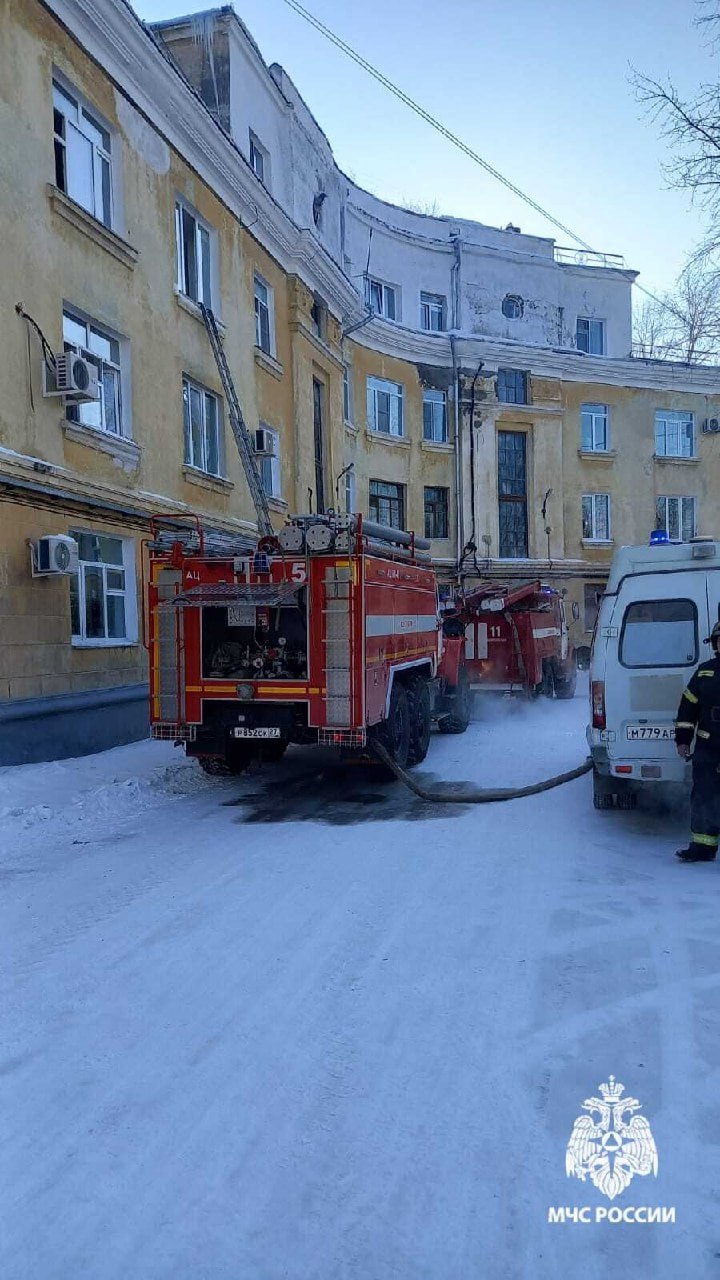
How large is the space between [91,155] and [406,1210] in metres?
13.2

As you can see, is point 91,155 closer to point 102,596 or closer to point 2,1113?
point 102,596

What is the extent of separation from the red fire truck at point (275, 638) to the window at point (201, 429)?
635 centimetres

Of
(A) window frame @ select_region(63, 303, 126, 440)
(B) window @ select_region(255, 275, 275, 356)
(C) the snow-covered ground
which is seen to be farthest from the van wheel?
(B) window @ select_region(255, 275, 275, 356)

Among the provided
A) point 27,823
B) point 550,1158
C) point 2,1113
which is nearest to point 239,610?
point 27,823

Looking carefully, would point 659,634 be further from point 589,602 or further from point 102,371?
point 589,602

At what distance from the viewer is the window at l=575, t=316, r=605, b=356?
3072 cm

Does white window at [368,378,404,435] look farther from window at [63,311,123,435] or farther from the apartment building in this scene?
window at [63,311,123,435]

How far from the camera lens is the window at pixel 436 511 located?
2812 cm

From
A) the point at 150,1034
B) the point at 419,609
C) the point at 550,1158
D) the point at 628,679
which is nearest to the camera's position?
the point at 550,1158

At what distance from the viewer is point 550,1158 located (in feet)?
9.46

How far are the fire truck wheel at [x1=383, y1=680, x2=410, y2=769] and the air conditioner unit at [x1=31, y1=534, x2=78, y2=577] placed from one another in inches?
159

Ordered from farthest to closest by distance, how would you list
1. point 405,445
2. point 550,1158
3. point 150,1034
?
point 405,445 < point 150,1034 < point 550,1158

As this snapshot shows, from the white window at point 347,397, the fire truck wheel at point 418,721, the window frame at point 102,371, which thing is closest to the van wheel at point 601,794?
the fire truck wheel at point 418,721

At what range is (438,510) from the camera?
28.3 m
